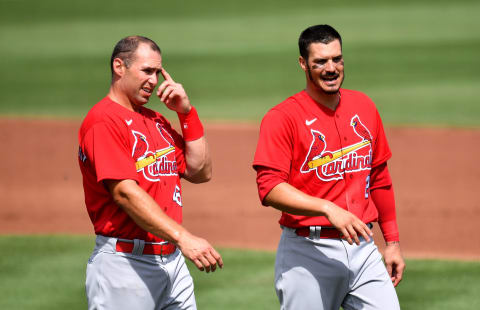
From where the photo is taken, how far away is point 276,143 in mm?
4359

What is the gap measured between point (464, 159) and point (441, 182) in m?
0.88

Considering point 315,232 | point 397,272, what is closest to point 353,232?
point 315,232

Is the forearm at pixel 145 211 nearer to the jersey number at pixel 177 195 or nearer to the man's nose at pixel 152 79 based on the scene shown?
the jersey number at pixel 177 195

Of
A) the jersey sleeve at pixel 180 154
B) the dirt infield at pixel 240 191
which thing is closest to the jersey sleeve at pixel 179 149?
the jersey sleeve at pixel 180 154

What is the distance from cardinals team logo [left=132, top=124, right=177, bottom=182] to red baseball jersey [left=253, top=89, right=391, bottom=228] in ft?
1.72

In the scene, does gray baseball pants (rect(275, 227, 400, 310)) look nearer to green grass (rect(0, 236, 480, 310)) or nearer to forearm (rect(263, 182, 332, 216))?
forearm (rect(263, 182, 332, 216))

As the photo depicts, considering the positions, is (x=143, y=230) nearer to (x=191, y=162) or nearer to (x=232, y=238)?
(x=191, y=162)

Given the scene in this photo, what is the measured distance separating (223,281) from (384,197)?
3309 mm

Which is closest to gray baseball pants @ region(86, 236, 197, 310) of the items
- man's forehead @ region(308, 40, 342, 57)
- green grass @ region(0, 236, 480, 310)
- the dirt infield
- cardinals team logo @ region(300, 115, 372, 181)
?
cardinals team logo @ region(300, 115, 372, 181)

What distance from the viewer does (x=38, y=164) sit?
39.8ft

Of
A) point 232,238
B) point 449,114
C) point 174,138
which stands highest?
point 174,138

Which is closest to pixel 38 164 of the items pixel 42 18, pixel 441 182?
pixel 441 182

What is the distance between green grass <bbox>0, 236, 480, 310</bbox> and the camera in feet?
23.1

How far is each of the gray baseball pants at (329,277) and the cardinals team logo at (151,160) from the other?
2.86 feet
